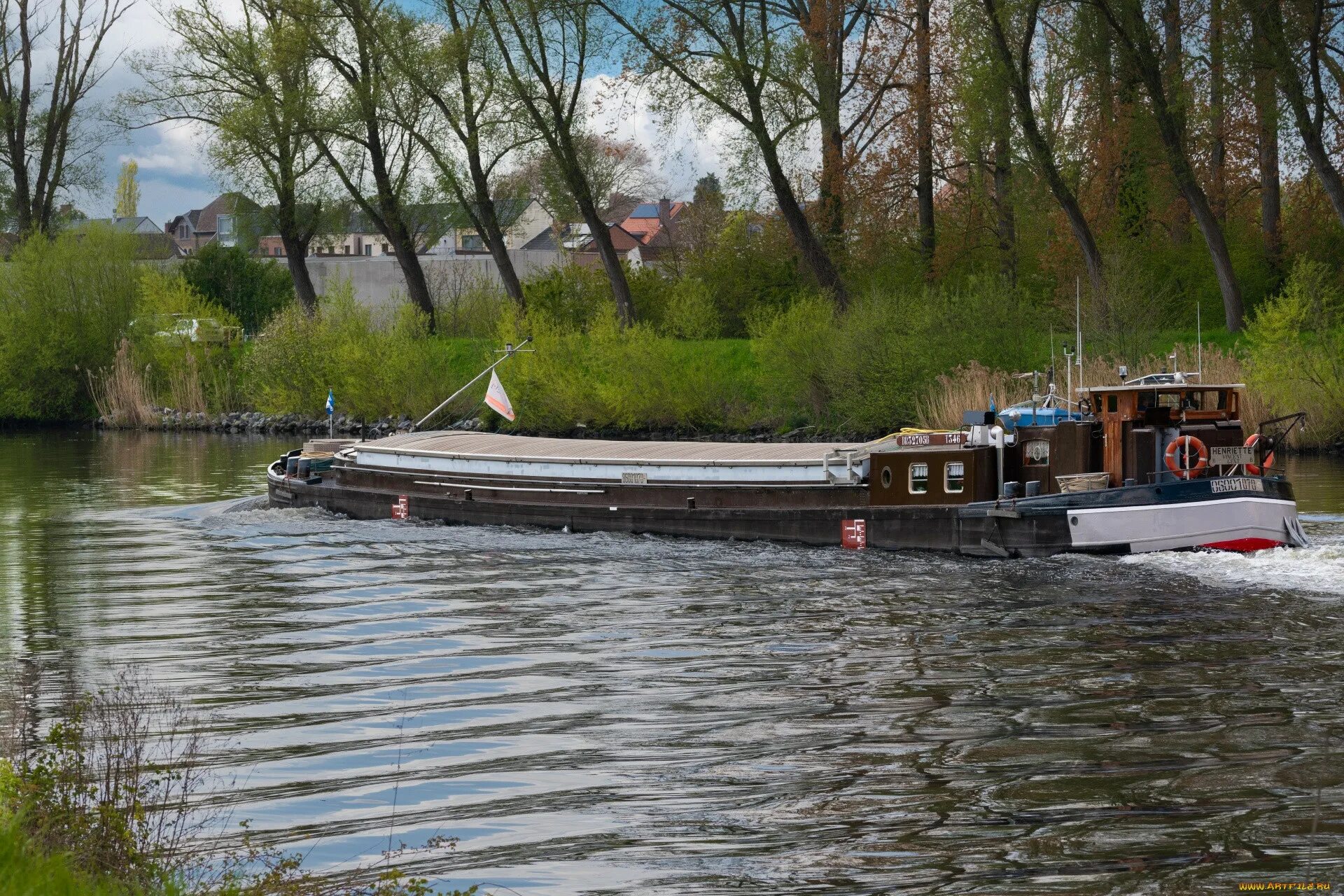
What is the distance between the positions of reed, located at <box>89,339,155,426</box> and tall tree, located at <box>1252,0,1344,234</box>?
5111cm

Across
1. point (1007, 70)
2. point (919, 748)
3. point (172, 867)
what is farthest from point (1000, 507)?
point (1007, 70)

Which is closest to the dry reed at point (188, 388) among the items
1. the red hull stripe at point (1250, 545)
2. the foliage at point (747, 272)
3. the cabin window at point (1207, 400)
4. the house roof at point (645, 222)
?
the foliage at point (747, 272)

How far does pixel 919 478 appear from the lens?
1143 inches

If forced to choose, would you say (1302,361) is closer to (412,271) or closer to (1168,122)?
(1168,122)

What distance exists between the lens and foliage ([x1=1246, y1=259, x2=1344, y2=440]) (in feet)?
143

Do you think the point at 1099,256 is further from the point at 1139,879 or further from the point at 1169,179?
the point at 1139,879

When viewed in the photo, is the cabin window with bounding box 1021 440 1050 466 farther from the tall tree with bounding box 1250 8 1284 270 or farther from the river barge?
the tall tree with bounding box 1250 8 1284 270

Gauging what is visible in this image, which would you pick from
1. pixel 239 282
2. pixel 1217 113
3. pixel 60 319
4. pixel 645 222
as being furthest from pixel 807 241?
pixel 645 222

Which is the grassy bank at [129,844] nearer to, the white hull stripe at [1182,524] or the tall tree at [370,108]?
the white hull stripe at [1182,524]

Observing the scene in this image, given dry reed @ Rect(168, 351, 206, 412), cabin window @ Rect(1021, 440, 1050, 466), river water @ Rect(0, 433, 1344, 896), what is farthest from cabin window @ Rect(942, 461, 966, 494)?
dry reed @ Rect(168, 351, 206, 412)

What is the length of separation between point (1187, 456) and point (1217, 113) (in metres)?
25.3

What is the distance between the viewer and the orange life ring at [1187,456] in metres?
26.1

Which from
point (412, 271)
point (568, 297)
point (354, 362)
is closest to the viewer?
point (354, 362)

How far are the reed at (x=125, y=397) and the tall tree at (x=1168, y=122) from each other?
154 ft
